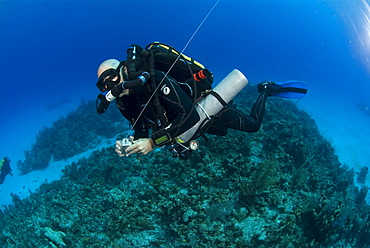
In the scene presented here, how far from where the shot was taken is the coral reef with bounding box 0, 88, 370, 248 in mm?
4945

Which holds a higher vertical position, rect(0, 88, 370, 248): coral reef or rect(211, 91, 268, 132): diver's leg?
rect(211, 91, 268, 132): diver's leg

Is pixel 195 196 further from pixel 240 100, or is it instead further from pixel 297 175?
pixel 240 100

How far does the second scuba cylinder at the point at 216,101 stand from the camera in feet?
10.5

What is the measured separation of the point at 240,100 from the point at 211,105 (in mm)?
12253

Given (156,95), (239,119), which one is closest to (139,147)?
(156,95)

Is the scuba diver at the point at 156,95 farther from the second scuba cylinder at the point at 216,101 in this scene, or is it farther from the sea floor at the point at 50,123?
the sea floor at the point at 50,123

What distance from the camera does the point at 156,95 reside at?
8.80 ft

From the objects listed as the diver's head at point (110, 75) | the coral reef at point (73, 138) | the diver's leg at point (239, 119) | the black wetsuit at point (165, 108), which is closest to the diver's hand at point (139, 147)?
the black wetsuit at point (165, 108)

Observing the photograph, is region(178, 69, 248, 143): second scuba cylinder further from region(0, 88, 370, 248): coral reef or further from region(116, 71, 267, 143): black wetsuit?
region(0, 88, 370, 248): coral reef

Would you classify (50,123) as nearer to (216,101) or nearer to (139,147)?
(139,147)

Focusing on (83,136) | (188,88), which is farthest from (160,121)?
(83,136)

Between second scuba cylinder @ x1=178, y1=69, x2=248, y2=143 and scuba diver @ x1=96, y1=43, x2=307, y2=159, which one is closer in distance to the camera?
scuba diver @ x1=96, y1=43, x2=307, y2=159

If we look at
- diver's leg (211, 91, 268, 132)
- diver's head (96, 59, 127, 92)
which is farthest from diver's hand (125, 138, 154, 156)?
diver's leg (211, 91, 268, 132)

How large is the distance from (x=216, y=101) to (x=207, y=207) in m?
3.20
